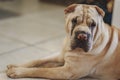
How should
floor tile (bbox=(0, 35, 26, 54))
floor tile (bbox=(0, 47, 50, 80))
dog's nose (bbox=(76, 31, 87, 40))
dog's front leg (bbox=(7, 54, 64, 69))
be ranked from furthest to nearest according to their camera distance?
floor tile (bbox=(0, 35, 26, 54))
floor tile (bbox=(0, 47, 50, 80))
dog's front leg (bbox=(7, 54, 64, 69))
dog's nose (bbox=(76, 31, 87, 40))

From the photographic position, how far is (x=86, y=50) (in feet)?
5.89

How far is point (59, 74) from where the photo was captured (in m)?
1.88

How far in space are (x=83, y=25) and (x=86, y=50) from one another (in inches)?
6.9

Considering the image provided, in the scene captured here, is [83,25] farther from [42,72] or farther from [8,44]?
[8,44]

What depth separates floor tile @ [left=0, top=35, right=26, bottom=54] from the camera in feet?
8.28

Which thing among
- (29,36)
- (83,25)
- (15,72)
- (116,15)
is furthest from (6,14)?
(83,25)

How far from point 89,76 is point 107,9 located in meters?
0.98

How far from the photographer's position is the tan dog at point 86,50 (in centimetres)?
177

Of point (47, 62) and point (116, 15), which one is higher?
point (116, 15)

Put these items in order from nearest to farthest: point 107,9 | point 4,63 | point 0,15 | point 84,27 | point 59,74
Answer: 1. point 84,27
2. point 59,74
3. point 4,63
4. point 107,9
5. point 0,15

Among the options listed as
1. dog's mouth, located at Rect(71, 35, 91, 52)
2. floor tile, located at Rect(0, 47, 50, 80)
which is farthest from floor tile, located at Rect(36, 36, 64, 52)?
dog's mouth, located at Rect(71, 35, 91, 52)

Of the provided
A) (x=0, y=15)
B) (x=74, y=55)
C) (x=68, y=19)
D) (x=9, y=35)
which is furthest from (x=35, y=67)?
(x=0, y=15)

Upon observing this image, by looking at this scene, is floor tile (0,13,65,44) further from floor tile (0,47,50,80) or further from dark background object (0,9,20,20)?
floor tile (0,47,50,80)

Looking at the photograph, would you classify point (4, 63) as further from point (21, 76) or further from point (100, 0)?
point (100, 0)
